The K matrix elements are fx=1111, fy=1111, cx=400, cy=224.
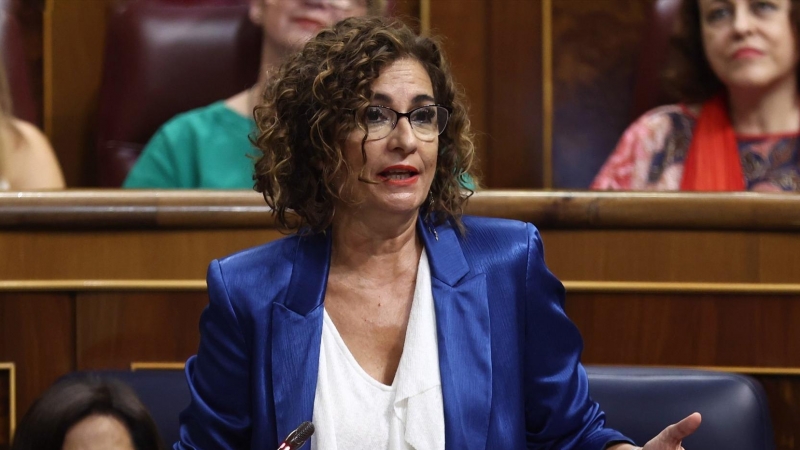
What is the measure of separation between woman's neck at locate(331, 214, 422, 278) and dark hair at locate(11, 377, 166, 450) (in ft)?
0.63

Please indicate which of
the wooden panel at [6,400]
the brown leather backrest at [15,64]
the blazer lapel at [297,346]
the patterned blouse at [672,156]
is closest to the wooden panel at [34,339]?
the wooden panel at [6,400]

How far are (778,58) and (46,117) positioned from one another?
3.54 feet

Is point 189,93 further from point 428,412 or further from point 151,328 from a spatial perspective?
point 428,412

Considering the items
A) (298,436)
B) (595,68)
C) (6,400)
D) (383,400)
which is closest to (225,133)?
(6,400)

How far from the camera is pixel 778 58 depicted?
1392mm

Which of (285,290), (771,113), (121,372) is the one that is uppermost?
(771,113)

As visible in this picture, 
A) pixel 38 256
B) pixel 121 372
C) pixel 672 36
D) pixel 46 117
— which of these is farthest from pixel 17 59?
pixel 672 36

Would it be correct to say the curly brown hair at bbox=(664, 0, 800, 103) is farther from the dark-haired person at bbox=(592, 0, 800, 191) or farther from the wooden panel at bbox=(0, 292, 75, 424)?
the wooden panel at bbox=(0, 292, 75, 424)

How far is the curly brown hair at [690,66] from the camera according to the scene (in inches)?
56.6

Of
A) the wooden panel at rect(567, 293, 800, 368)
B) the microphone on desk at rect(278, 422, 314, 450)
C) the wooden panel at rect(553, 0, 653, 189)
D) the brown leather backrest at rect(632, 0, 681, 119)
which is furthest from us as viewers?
the wooden panel at rect(553, 0, 653, 189)

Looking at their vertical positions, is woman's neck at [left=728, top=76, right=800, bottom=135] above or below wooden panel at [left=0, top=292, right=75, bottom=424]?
above

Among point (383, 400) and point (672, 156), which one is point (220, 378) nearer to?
point (383, 400)

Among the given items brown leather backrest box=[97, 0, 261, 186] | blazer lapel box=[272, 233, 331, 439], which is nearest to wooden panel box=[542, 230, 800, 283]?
blazer lapel box=[272, 233, 331, 439]

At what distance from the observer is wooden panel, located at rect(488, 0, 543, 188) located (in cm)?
161
